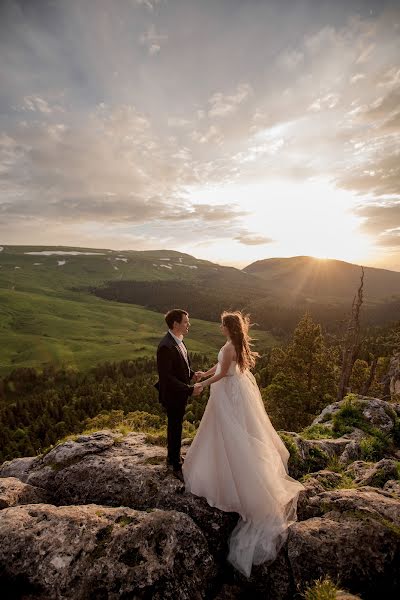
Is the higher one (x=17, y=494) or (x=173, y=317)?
(x=173, y=317)

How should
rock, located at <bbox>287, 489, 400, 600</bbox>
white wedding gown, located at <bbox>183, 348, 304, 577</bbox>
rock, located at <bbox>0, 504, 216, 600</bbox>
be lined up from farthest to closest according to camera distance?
white wedding gown, located at <bbox>183, 348, 304, 577</bbox>, rock, located at <bbox>287, 489, 400, 600</bbox>, rock, located at <bbox>0, 504, 216, 600</bbox>

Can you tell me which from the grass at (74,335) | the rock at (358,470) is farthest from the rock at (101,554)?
the grass at (74,335)

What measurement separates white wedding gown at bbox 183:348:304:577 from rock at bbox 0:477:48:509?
3.93m

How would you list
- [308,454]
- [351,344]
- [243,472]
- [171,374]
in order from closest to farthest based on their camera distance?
[243,472] < [171,374] < [308,454] < [351,344]

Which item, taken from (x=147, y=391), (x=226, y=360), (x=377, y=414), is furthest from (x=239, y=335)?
(x=147, y=391)

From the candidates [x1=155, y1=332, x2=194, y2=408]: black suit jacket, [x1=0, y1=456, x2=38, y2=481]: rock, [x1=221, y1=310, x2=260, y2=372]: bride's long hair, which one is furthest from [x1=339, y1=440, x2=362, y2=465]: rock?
[x1=0, y1=456, x2=38, y2=481]: rock

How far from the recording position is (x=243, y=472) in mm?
7973

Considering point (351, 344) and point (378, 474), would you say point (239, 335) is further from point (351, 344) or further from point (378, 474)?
point (351, 344)

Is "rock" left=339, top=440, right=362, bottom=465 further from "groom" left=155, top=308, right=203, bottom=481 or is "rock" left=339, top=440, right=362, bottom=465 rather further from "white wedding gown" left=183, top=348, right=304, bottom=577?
"groom" left=155, top=308, right=203, bottom=481

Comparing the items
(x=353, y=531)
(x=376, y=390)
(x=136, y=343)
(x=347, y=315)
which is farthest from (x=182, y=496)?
(x=136, y=343)

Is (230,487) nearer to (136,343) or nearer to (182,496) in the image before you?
(182,496)

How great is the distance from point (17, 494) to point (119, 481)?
254cm

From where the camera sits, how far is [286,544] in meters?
6.90

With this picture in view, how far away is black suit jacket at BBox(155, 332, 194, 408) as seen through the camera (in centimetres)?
829
